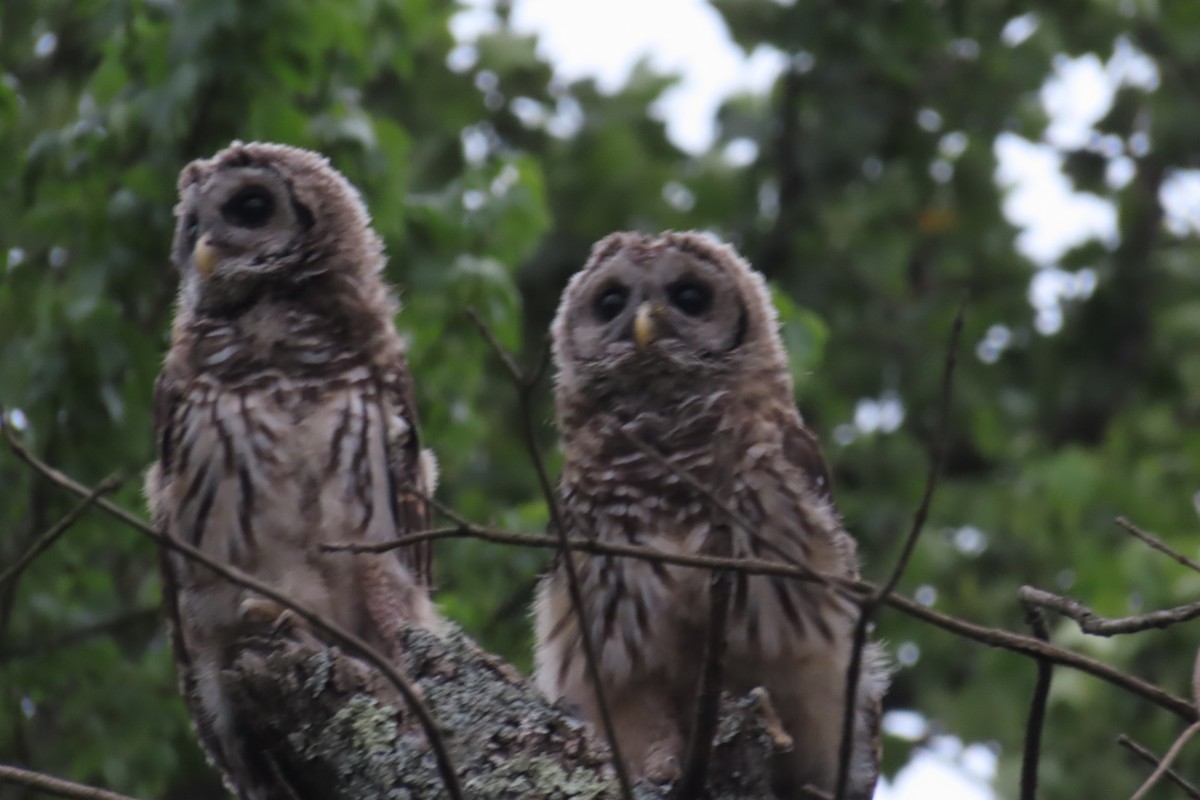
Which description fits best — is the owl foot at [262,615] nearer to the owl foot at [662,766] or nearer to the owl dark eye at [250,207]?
the owl foot at [662,766]

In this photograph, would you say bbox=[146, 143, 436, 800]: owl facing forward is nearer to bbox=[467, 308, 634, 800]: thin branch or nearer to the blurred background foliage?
the blurred background foliage

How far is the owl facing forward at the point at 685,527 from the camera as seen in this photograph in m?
4.02

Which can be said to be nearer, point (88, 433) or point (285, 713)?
point (285, 713)

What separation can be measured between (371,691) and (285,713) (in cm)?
15

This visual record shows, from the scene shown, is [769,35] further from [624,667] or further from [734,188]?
[624,667]

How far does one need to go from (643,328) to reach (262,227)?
0.99 metres

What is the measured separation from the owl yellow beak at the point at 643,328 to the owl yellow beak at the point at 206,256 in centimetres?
104

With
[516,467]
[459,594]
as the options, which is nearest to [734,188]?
[516,467]

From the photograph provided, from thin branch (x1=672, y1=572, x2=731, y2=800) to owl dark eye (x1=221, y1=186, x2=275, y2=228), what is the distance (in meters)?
2.03

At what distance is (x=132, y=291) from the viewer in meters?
6.27

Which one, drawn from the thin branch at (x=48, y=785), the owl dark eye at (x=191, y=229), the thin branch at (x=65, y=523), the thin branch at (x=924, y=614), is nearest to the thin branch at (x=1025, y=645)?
the thin branch at (x=924, y=614)

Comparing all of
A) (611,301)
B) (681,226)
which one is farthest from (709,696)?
(681,226)

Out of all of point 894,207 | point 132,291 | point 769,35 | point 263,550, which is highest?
point 769,35

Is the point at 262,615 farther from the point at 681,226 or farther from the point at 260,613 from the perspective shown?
the point at 681,226
